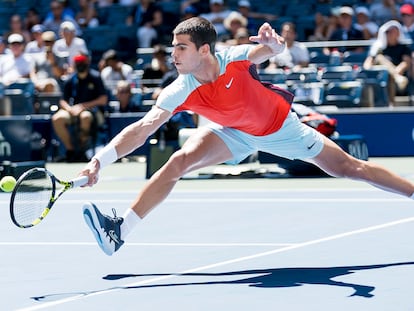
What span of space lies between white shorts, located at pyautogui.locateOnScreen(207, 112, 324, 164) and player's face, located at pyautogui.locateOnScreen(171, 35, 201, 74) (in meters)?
0.57

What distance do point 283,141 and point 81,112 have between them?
387 inches

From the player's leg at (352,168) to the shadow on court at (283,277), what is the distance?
0.63 metres

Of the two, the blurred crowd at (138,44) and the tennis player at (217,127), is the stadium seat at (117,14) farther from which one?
the tennis player at (217,127)

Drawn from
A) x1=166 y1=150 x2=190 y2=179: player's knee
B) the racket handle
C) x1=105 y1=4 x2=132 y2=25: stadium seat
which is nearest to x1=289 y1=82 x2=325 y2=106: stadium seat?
x1=105 y1=4 x2=132 y2=25: stadium seat

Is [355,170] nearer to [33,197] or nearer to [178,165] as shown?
[178,165]

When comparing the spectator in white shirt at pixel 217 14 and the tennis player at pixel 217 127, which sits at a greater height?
the spectator in white shirt at pixel 217 14

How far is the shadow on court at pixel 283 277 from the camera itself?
20.0ft

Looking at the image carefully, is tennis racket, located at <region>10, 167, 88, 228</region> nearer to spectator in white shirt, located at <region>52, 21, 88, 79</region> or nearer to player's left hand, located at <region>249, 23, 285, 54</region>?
player's left hand, located at <region>249, 23, 285, 54</region>

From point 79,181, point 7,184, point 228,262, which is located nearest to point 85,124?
point 228,262

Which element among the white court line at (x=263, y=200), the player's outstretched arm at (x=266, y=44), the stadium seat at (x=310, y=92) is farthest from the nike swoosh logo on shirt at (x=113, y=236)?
the stadium seat at (x=310, y=92)

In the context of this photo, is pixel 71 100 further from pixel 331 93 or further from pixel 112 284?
pixel 112 284

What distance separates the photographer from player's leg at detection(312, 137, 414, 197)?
7242 mm

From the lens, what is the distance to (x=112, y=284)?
6438 mm

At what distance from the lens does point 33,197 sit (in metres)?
6.57
